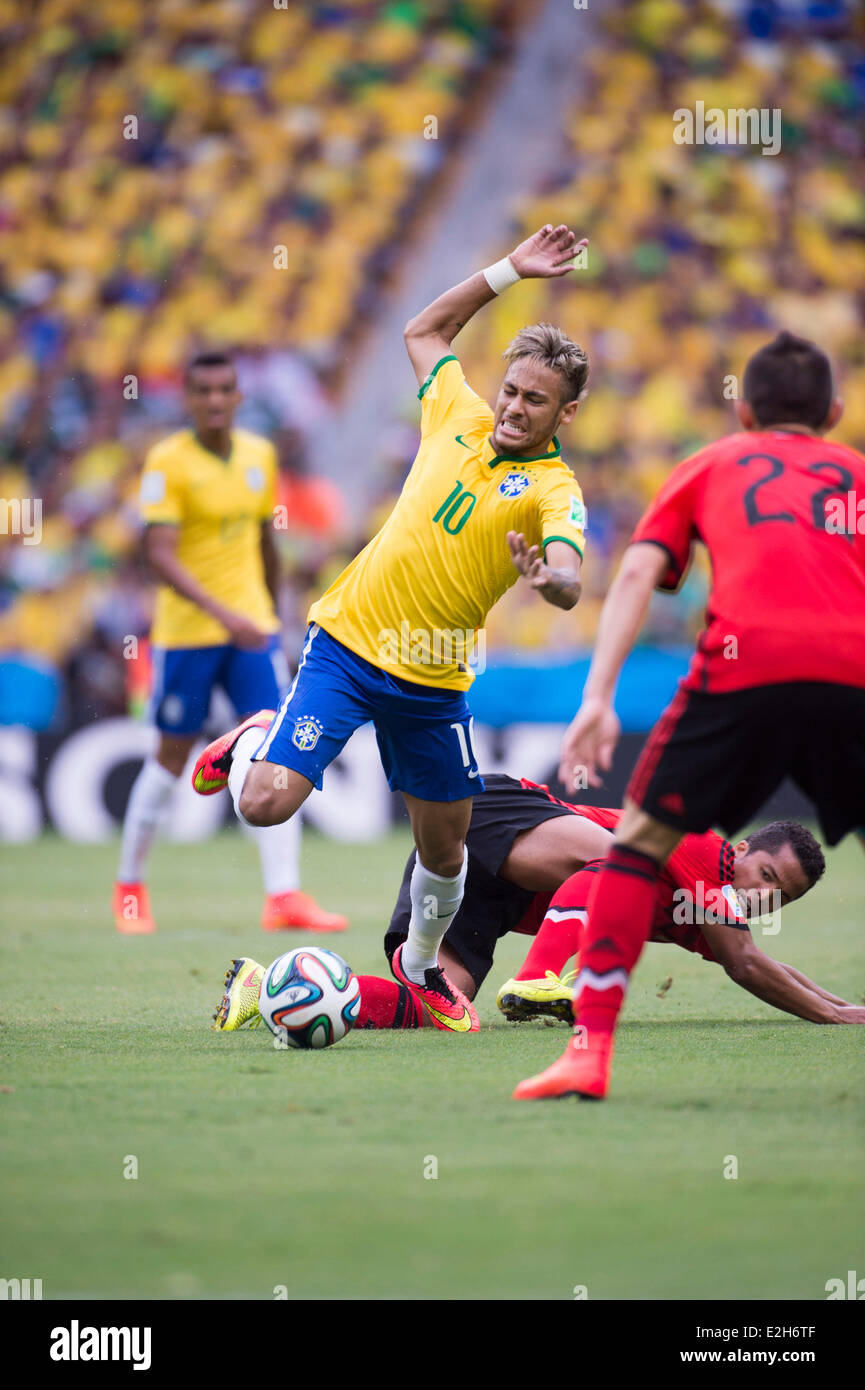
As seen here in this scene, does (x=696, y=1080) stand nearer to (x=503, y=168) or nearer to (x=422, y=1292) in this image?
(x=422, y=1292)

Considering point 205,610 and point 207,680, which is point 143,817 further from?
point 205,610

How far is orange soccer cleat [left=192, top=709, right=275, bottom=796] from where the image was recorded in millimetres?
5414

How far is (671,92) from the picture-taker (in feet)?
60.0

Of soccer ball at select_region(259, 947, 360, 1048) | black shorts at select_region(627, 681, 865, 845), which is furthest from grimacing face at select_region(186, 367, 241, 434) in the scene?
black shorts at select_region(627, 681, 865, 845)

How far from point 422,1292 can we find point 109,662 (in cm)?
1208

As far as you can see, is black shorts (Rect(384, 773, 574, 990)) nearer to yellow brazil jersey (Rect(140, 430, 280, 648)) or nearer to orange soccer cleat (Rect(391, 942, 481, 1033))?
orange soccer cleat (Rect(391, 942, 481, 1033))

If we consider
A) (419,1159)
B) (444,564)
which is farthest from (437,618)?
(419,1159)

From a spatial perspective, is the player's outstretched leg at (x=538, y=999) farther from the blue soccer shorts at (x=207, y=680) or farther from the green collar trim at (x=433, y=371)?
the blue soccer shorts at (x=207, y=680)

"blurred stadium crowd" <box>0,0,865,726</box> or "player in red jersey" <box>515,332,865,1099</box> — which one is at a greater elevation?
"blurred stadium crowd" <box>0,0,865,726</box>

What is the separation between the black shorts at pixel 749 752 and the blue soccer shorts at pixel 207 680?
447 cm

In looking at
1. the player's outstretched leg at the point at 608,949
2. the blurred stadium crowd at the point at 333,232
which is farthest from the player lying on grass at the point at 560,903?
the blurred stadium crowd at the point at 333,232

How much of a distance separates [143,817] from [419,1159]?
5036 millimetres

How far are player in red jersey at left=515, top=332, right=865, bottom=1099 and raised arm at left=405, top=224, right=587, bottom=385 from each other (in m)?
1.37

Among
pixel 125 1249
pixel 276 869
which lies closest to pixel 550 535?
pixel 125 1249
